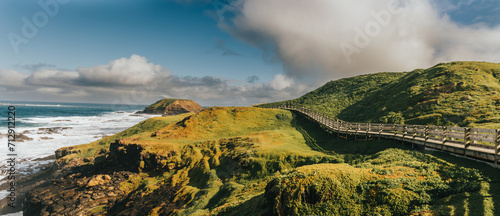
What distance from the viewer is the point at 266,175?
68.0 feet

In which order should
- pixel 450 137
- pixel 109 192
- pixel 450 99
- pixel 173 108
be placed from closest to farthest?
1. pixel 450 137
2. pixel 109 192
3. pixel 450 99
4. pixel 173 108

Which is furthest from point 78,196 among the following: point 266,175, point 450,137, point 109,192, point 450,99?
point 450,99

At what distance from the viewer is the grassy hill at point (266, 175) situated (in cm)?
910

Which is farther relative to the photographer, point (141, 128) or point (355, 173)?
point (141, 128)

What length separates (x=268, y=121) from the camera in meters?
45.7

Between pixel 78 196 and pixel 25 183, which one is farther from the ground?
pixel 78 196

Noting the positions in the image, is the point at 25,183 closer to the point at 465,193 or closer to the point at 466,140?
the point at 465,193

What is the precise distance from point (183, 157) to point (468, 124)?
1422 inches

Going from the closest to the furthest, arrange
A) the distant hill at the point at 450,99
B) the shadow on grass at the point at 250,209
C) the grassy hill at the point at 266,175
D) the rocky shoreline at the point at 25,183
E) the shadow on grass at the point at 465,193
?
the shadow on grass at the point at 465,193
the grassy hill at the point at 266,175
the shadow on grass at the point at 250,209
the rocky shoreline at the point at 25,183
the distant hill at the point at 450,99

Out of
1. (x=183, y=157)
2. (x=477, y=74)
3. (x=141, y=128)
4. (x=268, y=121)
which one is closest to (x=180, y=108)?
(x=141, y=128)

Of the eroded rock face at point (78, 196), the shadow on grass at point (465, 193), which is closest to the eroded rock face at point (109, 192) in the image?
the eroded rock face at point (78, 196)

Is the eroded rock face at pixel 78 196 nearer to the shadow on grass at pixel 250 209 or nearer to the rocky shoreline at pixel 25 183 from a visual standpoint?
the rocky shoreline at pixel 25 183

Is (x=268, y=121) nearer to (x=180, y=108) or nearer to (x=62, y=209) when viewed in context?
(x=62, y=209)

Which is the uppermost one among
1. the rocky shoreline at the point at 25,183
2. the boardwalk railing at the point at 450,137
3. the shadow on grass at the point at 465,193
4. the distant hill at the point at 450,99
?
the distant hill at the point at 450,99
